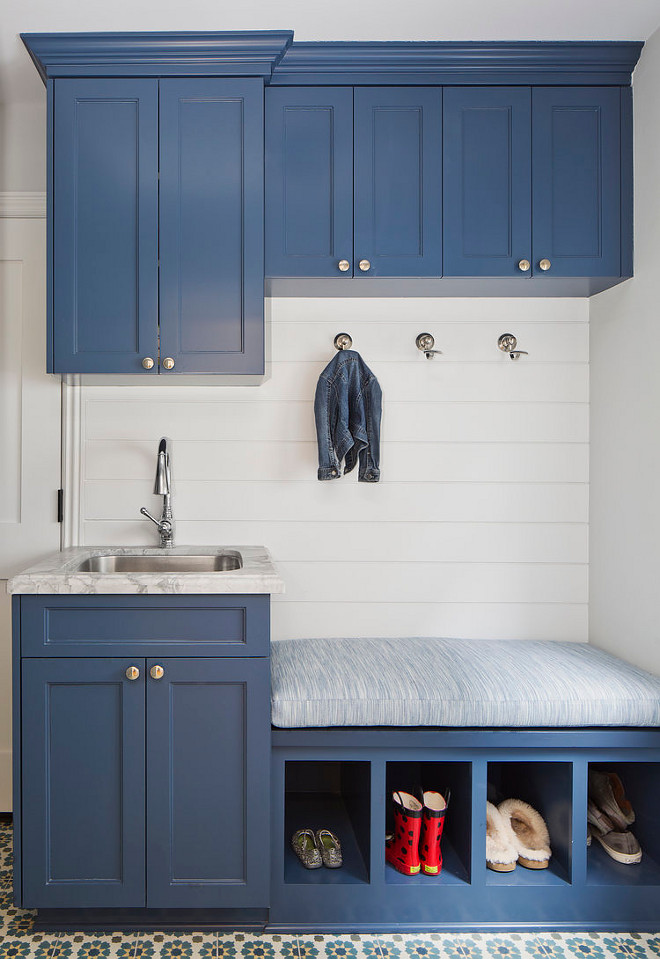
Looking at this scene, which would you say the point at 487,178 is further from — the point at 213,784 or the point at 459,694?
the point at 213,784

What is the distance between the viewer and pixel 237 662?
6.00 feet

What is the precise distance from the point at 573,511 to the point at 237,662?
4.61ft

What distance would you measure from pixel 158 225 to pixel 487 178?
42.1 inches

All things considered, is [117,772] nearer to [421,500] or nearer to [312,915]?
[312,915]

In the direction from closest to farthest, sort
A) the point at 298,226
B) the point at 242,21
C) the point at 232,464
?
the point at 242,21
the point at 298,226
the point at 232,464

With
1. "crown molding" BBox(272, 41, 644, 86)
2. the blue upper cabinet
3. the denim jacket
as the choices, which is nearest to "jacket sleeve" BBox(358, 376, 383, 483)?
the denim jacket

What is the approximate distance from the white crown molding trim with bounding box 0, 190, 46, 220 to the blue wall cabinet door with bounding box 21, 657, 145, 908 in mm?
1663

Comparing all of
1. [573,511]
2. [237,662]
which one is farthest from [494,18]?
[237,662]

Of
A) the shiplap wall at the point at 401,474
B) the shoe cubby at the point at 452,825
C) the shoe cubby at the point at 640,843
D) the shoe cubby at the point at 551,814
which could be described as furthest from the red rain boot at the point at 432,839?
the shiplap wall at the point at 401,474

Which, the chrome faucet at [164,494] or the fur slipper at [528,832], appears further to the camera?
the chrome faucet at [164,494]

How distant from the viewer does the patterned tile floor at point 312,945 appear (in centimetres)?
178

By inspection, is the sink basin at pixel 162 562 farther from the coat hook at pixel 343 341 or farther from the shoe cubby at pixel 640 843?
the shoe cubby at pixel 640 843

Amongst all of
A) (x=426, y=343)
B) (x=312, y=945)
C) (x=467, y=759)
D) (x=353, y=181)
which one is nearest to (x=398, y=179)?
(x=353, y=181)

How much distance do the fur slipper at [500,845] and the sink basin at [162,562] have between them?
116 cm
